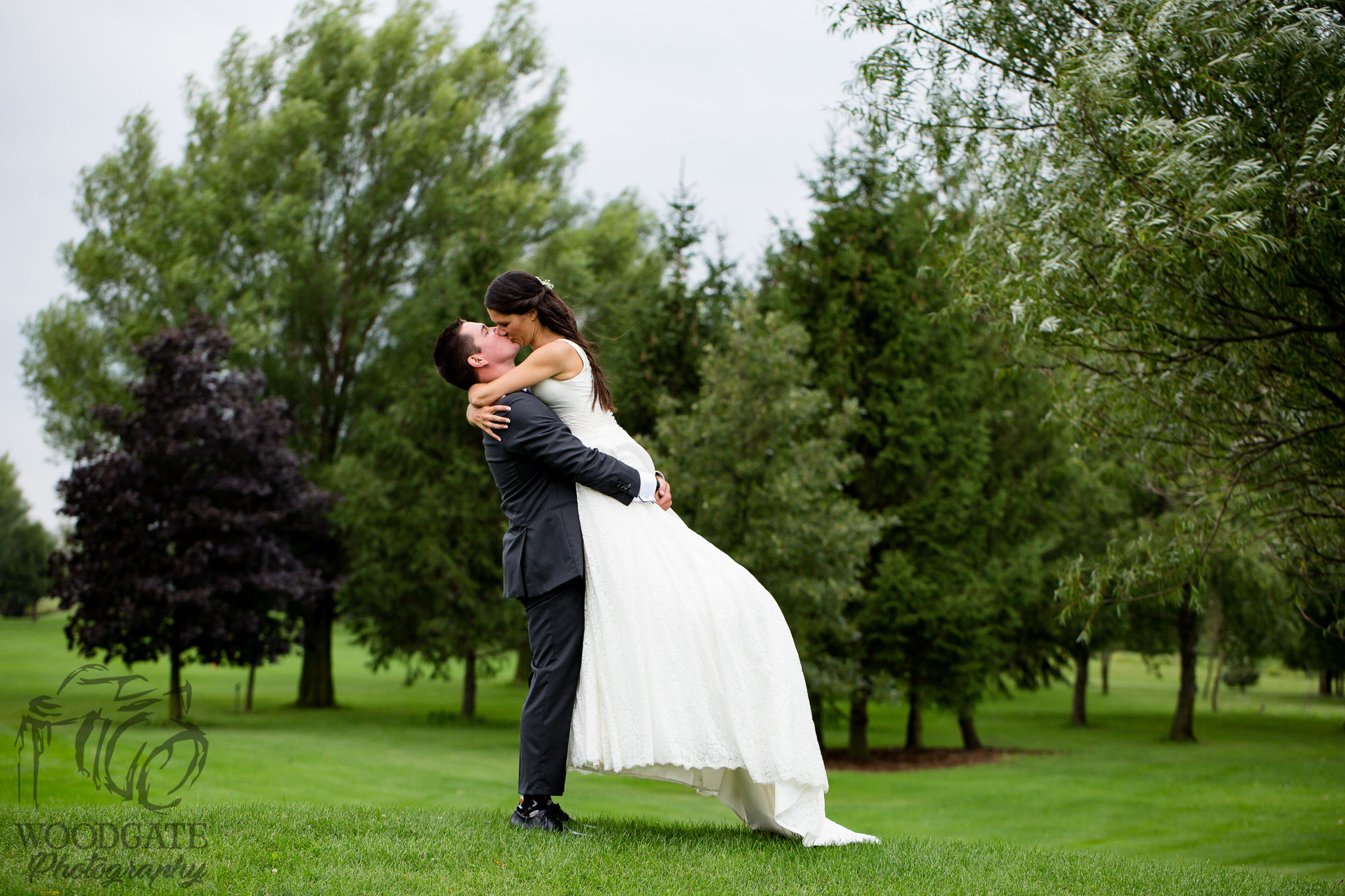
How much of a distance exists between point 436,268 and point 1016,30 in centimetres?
2288

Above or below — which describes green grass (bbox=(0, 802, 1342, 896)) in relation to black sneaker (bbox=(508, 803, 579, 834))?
below

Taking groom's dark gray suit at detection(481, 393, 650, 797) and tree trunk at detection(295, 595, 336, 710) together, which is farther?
tree trunk at detection(295, 595, 336, 710)

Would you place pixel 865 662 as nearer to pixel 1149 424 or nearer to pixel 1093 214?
pixel 1149 424

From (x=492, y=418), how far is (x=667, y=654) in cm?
144

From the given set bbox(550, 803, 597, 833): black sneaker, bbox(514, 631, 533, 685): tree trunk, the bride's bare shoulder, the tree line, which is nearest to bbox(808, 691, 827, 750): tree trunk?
the tree line

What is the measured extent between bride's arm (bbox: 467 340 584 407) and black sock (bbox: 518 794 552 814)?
1.94 meters

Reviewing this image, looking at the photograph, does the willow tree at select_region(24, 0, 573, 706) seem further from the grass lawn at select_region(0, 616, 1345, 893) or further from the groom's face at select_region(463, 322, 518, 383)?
the groom's face at select_region(463, 322, 518, 383)

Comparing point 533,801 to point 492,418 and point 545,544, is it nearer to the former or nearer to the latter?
point 545,544

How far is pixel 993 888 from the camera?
4.70 m

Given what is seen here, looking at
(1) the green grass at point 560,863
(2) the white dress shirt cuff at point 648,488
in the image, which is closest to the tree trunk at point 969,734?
(1) the green grass at point 560,863

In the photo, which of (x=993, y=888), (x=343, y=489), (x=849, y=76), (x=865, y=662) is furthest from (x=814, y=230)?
(x=993, y=888)

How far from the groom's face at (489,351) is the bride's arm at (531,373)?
0.14 meters

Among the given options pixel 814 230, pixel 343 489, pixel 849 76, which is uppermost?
pixel 814 230

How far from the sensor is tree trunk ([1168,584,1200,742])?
94.2ft
